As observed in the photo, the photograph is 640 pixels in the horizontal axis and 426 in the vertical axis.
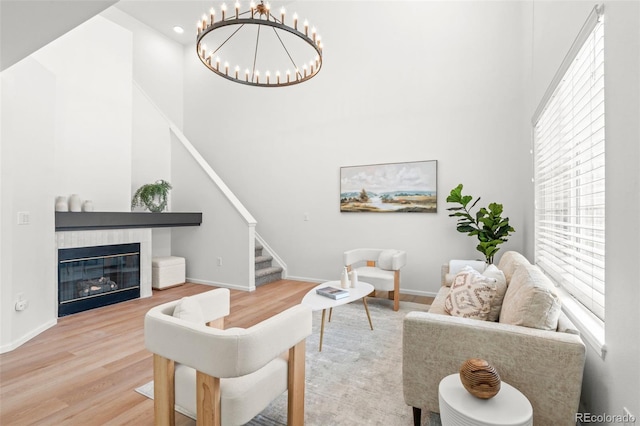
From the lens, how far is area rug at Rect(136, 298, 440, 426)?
1914 mm

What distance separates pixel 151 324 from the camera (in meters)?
1.53

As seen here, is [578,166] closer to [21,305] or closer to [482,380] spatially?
[482,380]

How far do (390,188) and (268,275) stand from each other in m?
2.47

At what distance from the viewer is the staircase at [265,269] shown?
5316 mm

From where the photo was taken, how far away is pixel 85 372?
247 centimetres

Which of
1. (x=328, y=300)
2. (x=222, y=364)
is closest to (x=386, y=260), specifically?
(x=328, y=300)

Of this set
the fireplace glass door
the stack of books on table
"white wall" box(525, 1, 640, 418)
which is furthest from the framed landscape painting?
the fireplace glass door

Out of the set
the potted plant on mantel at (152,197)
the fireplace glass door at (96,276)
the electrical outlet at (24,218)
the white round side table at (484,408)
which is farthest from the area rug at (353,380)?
the potted plant on mantel at (152,197)

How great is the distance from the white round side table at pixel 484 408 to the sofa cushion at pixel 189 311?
1238 millimetres

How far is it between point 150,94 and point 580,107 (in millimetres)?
6767

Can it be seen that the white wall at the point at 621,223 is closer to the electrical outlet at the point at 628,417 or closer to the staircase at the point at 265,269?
the electrical outlet at the point at 628,417

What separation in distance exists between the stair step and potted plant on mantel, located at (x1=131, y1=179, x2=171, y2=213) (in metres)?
1.92

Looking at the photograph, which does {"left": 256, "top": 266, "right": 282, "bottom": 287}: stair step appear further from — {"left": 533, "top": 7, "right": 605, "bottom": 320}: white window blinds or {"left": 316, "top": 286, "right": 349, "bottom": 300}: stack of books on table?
{"left": 533, "top": 7, "right": 605, "bottom": 320}: white window blinds

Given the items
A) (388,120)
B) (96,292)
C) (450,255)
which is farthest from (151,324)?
(388,120)
